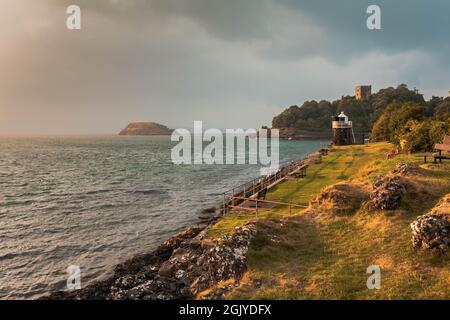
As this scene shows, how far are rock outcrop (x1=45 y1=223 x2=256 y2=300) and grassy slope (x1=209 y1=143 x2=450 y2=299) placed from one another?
67cm

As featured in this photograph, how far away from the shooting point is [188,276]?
14242 millimetres

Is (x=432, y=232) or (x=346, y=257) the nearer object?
(x=432, y=232)

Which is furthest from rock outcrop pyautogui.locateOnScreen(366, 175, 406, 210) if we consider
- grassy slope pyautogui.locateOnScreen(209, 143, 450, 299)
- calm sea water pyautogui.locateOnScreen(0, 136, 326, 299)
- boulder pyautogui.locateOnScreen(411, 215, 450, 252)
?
calm sea water pyautogui.locateOnScreen(0, 136, 326, 299)

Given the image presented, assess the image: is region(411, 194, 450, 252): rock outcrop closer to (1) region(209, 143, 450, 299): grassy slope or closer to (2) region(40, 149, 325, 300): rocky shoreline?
(1) region(209, 143, 450, 299): grassy slope

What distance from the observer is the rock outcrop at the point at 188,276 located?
1272 cm

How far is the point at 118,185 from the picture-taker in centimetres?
5284

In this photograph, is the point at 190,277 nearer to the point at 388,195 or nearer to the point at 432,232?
the point at 432,232

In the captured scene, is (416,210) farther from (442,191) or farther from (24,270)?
(24,270)

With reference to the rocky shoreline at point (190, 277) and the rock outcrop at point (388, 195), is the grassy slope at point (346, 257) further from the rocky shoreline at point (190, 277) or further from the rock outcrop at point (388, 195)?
the rocky shoreline at point (190, 277)

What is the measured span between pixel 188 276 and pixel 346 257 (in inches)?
273

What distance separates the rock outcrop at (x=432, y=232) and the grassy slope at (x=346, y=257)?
35cm

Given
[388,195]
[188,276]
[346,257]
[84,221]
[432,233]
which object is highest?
[388,195]

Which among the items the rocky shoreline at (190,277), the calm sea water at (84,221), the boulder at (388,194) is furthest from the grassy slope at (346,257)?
the calm sea water at (84,221)

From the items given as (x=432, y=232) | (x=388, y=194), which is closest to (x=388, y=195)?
(x=388, y=194)
